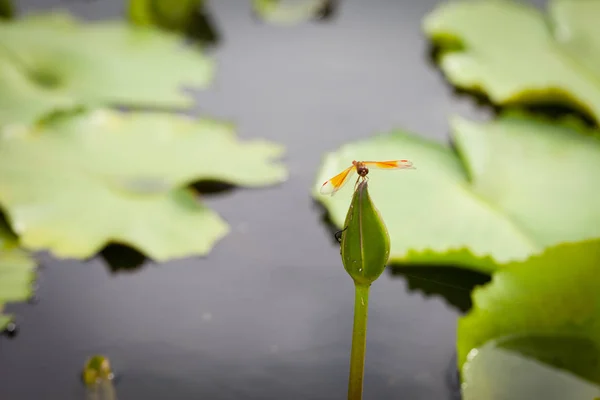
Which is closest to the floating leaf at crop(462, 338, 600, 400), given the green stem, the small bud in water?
the green stem

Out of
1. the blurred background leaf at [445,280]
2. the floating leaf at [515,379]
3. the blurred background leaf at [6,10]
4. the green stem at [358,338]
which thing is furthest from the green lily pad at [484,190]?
the blurred background leaf at [6,10]

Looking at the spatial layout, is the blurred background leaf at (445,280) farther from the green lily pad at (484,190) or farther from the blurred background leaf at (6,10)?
the blurred background leaf at (6,10)

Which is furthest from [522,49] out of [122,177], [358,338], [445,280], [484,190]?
[358,338]

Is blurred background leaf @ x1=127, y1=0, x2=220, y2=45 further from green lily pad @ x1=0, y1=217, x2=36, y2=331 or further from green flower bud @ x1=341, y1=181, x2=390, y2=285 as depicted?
green flower bud @ x1=341, y1=181, x2=390, y2=285

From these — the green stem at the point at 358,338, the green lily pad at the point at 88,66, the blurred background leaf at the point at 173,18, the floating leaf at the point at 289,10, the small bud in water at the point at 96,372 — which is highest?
the floating leaf at the point at 289,10

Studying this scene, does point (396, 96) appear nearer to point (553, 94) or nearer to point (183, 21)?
point (553, 94)

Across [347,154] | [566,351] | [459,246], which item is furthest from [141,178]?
[566,351]
